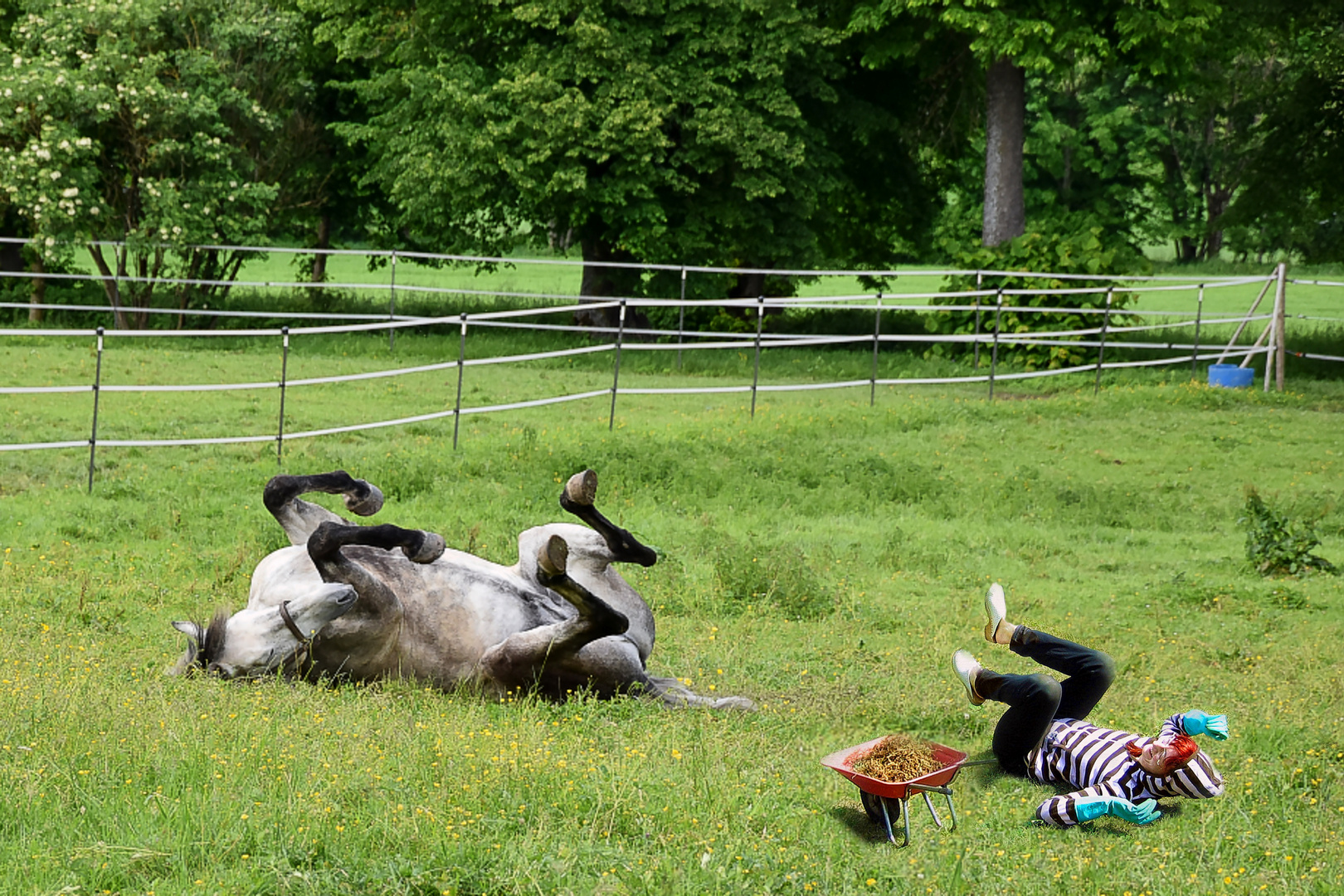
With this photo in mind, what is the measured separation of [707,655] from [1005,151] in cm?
1943

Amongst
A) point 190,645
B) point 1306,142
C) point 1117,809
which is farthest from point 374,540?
point 1306,142

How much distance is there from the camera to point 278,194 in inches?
1004

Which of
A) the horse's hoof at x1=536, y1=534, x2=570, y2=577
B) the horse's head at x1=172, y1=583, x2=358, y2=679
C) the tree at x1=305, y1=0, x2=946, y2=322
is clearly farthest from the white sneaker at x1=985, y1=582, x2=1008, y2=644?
the tree at x1=305, y1=0, x2=946, y2=322

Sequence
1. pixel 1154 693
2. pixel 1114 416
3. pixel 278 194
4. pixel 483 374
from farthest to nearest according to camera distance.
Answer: pixel 278 194 < pixel 483 374 < pixel 1114 416 < pixel 1154 693

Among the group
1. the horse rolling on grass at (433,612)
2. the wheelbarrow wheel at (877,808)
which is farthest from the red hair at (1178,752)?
the horse rolling on grass at (433,612)

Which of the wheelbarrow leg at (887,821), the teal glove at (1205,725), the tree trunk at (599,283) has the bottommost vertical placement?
the wheelbarrow leg at (887,821)

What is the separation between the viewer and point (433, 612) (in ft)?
18.6

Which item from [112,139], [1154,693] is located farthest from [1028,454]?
[112,139]

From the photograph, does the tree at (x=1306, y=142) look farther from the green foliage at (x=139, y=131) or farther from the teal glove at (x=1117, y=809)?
the teal glove at (x=1117, y=809)

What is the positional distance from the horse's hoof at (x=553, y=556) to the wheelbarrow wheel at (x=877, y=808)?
5.15 ft

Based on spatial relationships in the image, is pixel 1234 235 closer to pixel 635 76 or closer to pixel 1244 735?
pixel 635 76

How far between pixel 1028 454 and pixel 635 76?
10.8 meters

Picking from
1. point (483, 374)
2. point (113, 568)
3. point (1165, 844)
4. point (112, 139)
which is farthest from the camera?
point (112, 139)

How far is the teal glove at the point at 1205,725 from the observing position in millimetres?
3963
